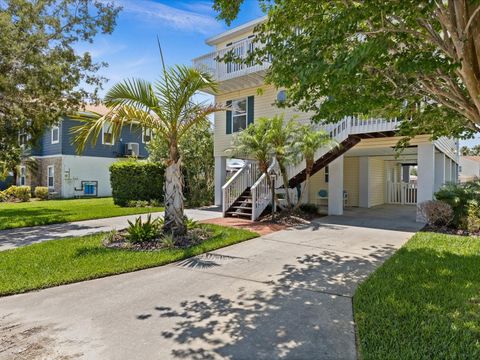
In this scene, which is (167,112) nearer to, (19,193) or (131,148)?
(19,193)

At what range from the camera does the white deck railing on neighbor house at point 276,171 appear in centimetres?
1105

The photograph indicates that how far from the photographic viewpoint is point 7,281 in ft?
16.3

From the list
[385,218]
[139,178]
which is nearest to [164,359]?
[385,218]

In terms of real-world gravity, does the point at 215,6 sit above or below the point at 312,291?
above

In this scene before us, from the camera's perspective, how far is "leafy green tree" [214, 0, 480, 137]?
3.96 meters

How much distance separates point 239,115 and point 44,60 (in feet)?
26.6

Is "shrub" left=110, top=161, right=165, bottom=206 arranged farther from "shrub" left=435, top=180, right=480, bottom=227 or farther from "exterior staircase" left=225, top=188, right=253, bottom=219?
"shrub" left=435, top=180, right=480, bottom=227

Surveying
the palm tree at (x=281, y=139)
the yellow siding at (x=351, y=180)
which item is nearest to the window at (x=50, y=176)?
the palm tree at (x=281, y=139)

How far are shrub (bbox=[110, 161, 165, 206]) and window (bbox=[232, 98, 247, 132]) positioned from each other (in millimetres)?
4371

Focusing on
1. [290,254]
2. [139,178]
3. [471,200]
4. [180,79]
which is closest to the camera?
[290,254]

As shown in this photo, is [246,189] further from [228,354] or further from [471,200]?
[228,354]

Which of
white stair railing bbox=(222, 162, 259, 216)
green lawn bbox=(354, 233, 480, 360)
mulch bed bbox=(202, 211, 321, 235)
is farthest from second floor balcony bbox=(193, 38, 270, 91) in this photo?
green lawn bbox=(354, 233, 480, 360)

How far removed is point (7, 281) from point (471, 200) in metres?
11.3

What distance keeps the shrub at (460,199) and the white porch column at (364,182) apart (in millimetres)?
6281
